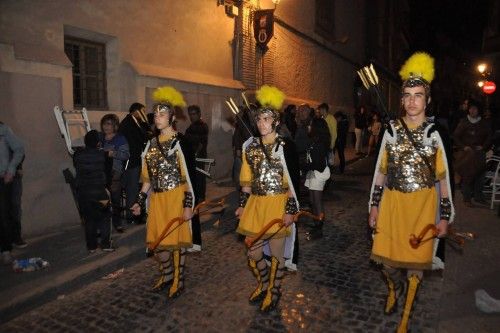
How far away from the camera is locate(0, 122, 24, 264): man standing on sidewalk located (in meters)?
5.57

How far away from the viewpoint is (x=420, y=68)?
144 inches

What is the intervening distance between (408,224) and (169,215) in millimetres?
2410

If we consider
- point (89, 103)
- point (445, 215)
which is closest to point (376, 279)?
point (445, 215)

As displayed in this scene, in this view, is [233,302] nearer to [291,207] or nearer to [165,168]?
[291,207]

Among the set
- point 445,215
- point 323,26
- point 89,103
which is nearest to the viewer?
point 445,215

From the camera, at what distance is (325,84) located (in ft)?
67.2

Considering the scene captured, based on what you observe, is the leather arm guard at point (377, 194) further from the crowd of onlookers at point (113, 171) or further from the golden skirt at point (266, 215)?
the crowd of onlookers at point (113, 171)

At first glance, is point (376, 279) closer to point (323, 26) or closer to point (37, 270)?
point (37, 270)

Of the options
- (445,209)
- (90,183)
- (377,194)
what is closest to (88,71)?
(90,183)

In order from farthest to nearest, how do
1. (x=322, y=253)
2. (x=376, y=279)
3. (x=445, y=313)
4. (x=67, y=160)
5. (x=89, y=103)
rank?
1. (x=89, y=103)
2. (x=67, y=160)
3. (x=322, y=253)
4. (x=376, y=279)
5. (x=445, y=313)

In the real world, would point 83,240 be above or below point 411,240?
below

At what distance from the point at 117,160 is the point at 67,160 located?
117 centimetres

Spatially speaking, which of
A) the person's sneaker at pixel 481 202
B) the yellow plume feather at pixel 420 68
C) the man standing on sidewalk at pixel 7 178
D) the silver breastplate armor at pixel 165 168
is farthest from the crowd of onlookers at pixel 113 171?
the person's sneaker at pixel 481 202

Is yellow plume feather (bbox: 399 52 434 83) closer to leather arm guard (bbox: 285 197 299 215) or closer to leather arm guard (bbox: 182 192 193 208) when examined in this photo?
leather arm guard (bbox: 285 197 299 215)
